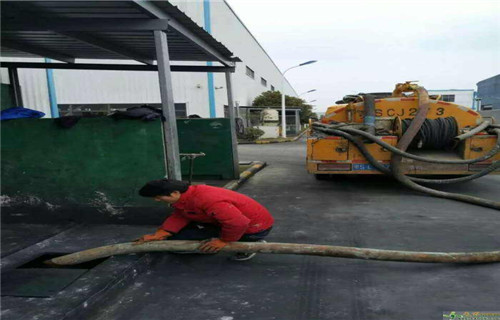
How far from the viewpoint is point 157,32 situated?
4148 millimetres

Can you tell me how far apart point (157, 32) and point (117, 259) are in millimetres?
2606

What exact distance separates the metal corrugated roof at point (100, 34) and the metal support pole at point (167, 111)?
365 mm

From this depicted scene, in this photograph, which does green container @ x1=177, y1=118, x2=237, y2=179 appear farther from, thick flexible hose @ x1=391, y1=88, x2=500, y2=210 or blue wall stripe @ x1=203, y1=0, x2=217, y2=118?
blue wall stripe @ x1=203, y1=0, x2=217, y2=118

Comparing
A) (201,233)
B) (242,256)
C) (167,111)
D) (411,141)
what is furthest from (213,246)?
(411,141)

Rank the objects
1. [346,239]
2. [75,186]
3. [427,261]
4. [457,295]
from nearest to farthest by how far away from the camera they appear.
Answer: [457,295] → [427,261] → [346,239] → [75,186]

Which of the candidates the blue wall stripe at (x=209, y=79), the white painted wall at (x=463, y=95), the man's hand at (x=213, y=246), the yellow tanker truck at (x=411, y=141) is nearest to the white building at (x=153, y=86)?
the blue wall stripe at (x=209, y=79)

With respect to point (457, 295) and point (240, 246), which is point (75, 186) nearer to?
point (240, 246)

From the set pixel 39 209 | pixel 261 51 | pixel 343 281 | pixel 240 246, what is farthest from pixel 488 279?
pixel 261 51

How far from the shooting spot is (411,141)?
6.54 metres

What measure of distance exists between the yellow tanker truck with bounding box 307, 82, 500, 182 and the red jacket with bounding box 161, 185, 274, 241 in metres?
3.61

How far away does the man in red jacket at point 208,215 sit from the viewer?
302cm

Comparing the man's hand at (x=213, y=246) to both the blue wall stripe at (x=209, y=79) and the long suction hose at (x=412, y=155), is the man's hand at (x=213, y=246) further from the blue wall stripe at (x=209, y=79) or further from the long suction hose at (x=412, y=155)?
the blue wall stripe at (x=209, y=79)

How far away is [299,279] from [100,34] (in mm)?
4498

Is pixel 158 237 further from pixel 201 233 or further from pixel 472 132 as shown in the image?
pixel 472 132
